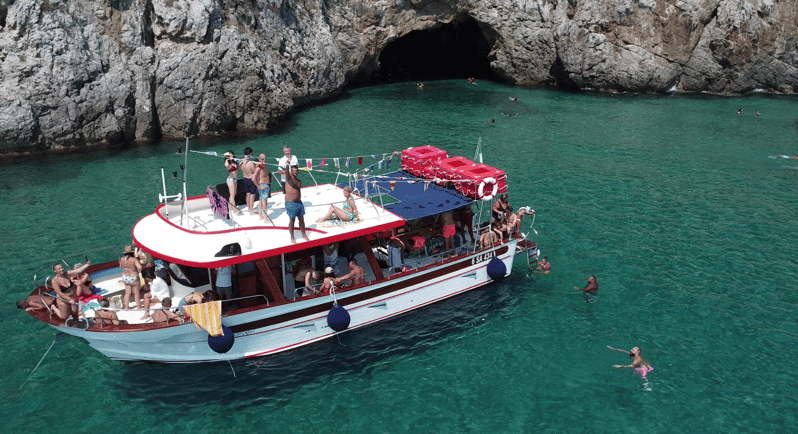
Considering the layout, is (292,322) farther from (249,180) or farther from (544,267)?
(544,267)

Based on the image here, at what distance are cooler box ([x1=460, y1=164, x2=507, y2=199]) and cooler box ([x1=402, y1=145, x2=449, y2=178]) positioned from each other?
1.46 metres

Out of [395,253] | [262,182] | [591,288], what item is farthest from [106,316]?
[591,288]

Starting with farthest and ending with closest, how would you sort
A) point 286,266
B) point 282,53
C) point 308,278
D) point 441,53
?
point 441,53
point 282,53
point 286,266
point 308,278

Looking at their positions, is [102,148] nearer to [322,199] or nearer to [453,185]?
[322,199]

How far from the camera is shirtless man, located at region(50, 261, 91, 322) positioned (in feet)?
49.2

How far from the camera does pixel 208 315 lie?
583 inches

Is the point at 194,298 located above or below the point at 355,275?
above

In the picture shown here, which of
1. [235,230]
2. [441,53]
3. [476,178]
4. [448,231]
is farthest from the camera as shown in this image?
[441,53]

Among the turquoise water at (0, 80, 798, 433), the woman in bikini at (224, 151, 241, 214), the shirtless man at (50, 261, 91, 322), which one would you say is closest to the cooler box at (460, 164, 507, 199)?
the turquoise water at (0, 80, 798, 433)

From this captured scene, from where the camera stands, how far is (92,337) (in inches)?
589

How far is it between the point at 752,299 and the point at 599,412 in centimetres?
872

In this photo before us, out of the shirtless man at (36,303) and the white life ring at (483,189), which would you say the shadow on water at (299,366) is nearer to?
the shirtless man at (36,303)

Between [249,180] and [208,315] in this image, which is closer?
[208,315]

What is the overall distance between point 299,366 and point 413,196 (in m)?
6.82
